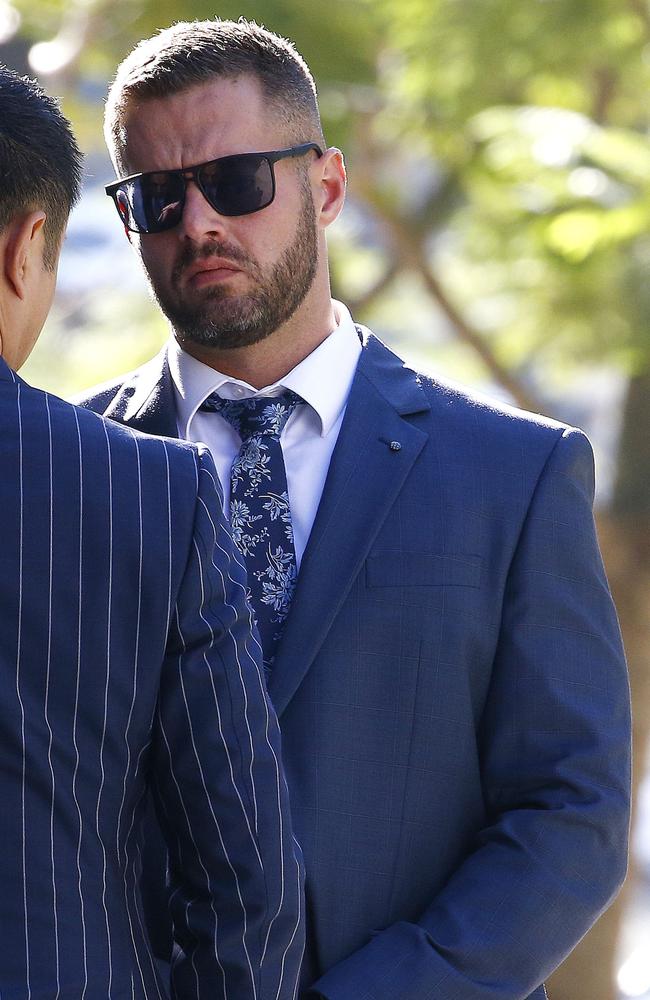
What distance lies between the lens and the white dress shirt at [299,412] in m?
2.24

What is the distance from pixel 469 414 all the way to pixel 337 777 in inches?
26.2

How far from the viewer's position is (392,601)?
6.86ft

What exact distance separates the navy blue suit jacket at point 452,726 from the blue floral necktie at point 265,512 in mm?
56

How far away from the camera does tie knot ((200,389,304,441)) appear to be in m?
2.26

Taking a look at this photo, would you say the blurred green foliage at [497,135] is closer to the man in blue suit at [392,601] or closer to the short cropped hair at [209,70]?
the short cropped hair at [209,70]

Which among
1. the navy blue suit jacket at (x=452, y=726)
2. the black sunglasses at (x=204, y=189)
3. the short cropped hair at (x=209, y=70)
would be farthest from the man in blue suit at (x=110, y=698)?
the short cropped hair at (x=209, y=70)

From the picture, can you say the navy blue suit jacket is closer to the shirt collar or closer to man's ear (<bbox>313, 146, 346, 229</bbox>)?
the shirt collar

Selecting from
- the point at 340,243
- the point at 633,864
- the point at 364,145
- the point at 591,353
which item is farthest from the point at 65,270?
the point at 633,864

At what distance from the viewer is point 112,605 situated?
1493 mm

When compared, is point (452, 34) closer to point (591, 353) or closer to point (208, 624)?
point (591, 353)

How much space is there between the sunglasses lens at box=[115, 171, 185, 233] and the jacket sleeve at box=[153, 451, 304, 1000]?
825 mm

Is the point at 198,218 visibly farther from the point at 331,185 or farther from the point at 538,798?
the point at 538,798

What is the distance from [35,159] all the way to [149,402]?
80cm

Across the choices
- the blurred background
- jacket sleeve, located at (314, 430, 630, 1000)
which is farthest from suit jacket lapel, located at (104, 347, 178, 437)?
the blurred background
